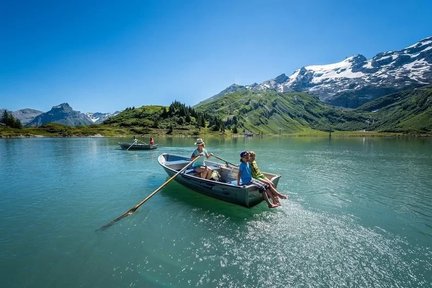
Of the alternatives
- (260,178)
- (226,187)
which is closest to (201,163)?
(226,187)

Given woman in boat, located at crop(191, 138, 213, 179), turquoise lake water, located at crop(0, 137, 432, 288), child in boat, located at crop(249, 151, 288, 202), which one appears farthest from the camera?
woman in boat, located at crop(191, 138, 213, 179)

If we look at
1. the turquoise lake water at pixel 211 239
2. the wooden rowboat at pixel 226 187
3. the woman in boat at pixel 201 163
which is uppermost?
the woman in boat at pixel 201 163

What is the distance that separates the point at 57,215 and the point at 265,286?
1467 cm

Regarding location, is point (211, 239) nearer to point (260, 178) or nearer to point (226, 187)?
point (226, 187)

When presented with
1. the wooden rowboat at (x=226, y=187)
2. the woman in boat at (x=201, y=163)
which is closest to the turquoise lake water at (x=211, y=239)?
the wooden rowboat at (x=226, y=187)

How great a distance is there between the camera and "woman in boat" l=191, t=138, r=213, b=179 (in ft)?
73.9

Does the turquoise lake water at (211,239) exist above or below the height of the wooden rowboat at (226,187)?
below

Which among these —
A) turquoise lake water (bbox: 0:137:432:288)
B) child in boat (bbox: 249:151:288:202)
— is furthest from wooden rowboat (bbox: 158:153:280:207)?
child in boat (bbox: 249:151:288:202)

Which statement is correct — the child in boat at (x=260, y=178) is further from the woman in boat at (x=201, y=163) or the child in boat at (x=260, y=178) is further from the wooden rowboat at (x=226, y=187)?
the woman in boat at (x=201, y=163)

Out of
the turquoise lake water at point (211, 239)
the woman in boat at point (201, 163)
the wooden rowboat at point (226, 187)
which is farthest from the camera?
the woman in boat at point (201, 163)

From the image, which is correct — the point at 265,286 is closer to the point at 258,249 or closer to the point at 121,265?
the point at 258,249

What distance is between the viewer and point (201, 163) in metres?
24.8

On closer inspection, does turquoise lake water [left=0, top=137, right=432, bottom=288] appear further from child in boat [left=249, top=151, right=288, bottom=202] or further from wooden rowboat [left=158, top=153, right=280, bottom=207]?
child in boat [left=249, top=151, right=288, bottom=202]

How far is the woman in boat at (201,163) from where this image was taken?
73.9 feet
